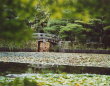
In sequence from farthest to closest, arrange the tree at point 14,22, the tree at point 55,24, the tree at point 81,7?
the tree at point 55,24, the tree at point 81,7, the tree at point 14,22

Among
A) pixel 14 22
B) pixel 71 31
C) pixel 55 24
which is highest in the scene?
pixel 55 24

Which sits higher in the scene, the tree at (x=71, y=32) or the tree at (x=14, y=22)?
the tree at (x=71, y=32)

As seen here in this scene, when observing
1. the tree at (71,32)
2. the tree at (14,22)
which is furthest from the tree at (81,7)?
the tree at (71,32)

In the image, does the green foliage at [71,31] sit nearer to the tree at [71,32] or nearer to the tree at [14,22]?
the tree at [71,32]

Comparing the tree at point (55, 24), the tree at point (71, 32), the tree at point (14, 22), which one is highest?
the tree at point (55, 24)

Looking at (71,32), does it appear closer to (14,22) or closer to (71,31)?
(71,31)

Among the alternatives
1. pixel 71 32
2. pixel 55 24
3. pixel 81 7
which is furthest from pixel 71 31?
pixel 81 7

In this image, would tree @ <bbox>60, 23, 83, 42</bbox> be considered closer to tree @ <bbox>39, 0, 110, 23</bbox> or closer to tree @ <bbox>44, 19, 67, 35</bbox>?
tree @ <bbox>44, 19, 67, 35</bbox>

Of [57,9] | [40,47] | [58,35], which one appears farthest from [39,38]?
[57,9]

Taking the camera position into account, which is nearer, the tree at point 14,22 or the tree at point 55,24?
the tree at point 14,22

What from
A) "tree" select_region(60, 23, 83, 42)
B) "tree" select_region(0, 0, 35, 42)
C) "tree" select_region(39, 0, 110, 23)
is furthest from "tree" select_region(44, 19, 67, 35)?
"tree" select_region(0, 0, 35, 42)

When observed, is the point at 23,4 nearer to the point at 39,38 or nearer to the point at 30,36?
the point at 30,36

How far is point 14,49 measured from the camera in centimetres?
2781

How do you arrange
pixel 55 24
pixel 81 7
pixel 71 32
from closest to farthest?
pixel 81 7 → pixel 71 32 → pixel 55 24
